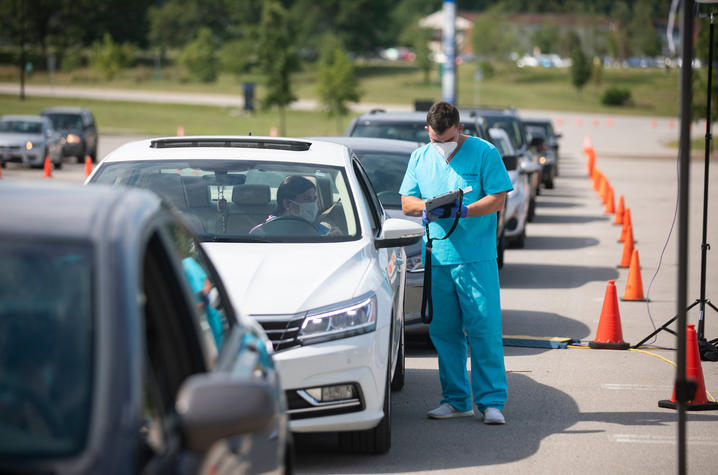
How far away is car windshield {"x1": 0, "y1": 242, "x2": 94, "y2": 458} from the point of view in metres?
2.60

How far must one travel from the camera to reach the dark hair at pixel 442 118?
708 centimetres

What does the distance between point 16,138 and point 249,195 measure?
2575 cm

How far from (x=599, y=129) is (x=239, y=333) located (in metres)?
64.2

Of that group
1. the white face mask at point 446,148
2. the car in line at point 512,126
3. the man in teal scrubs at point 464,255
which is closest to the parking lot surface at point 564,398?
the man in teal scrubs at point 464,255

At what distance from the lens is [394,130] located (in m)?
13.9

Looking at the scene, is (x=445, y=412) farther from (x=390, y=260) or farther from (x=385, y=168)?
(x=385, y=168)

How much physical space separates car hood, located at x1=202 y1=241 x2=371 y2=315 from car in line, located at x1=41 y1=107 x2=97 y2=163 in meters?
29.6

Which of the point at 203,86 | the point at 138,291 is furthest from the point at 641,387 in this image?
the point at 203,86

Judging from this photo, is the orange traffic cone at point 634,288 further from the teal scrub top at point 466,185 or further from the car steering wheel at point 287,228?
the car steering wheel at point 287,228

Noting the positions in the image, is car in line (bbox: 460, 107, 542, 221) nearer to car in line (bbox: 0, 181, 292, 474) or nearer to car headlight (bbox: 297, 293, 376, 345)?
car headlight (bbox: 297, 293, 376, 345)

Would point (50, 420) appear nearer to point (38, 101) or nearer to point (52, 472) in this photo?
point (52, 472)

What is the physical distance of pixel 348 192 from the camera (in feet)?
23.5

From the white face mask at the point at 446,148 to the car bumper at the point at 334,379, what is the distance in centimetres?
165

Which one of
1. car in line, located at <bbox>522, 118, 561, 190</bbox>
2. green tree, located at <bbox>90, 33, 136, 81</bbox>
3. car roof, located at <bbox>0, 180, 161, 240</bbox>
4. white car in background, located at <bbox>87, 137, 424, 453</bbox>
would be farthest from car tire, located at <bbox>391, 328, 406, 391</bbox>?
green tree, located at <bbox>90, 33, 136, 81</bbox>
